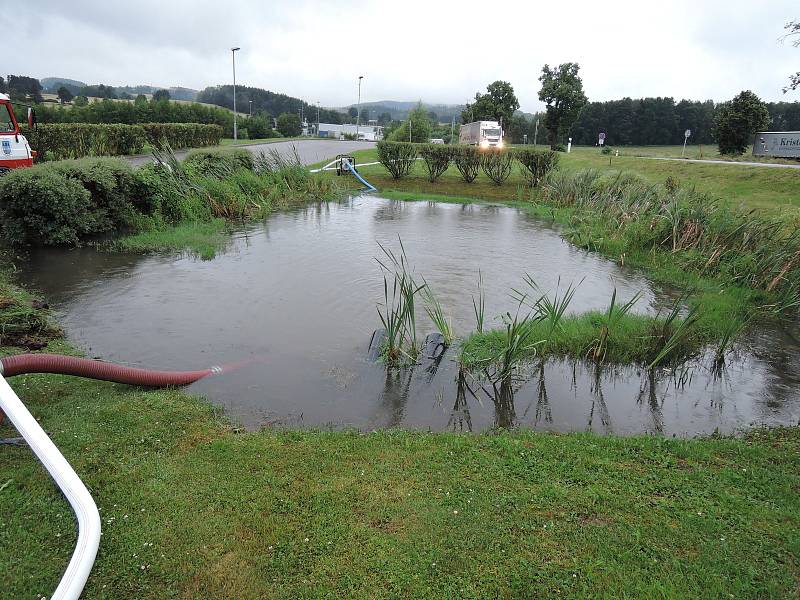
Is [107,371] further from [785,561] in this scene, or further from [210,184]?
[210,184]

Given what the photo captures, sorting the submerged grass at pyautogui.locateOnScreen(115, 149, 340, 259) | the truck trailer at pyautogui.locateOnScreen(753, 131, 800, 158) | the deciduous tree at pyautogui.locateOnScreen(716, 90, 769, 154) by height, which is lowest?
the submerged grass at pyautogui.locateOnScreen(115, 149, 340, 259)

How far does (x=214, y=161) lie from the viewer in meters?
14.5

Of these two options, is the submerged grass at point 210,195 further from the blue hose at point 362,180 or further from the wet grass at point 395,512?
the wet grass at point 395,512

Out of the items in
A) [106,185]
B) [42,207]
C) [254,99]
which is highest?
[254,99]

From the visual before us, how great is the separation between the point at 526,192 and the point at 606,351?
1587 cm

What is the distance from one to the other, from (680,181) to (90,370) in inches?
773

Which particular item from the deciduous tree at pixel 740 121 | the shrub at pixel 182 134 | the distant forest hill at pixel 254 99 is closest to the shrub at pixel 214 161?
the shrub at pixel 182 134

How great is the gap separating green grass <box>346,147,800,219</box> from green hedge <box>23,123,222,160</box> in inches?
381

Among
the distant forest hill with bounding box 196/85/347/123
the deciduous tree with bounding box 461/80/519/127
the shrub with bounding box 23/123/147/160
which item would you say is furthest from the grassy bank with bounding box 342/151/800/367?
the distant forest hill with bounding box 196/85/347/123

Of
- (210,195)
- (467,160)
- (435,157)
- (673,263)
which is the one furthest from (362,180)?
(673,263)

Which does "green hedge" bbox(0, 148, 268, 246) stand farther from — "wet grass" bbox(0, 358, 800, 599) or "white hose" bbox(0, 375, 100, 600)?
"white hose" bbox(0, 375, 100, 600)

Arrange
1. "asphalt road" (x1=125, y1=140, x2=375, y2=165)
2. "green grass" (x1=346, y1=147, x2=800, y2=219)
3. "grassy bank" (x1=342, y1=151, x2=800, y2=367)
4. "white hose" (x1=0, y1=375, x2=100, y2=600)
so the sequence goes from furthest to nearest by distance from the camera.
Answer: "asphalt road" (x1=125, y1=140, x2=375, y2=165) < "green grass" (x1=346, y1=147, x2=800, y2=219) < "grassy bank" (x1=342, y1=151, x2=800, y2=367) < "white hose" (x1=0, y1=375, x2=100, y2=600)

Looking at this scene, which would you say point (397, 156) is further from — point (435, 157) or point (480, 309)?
point (480, 309)

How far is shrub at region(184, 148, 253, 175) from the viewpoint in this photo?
45.5 ft
